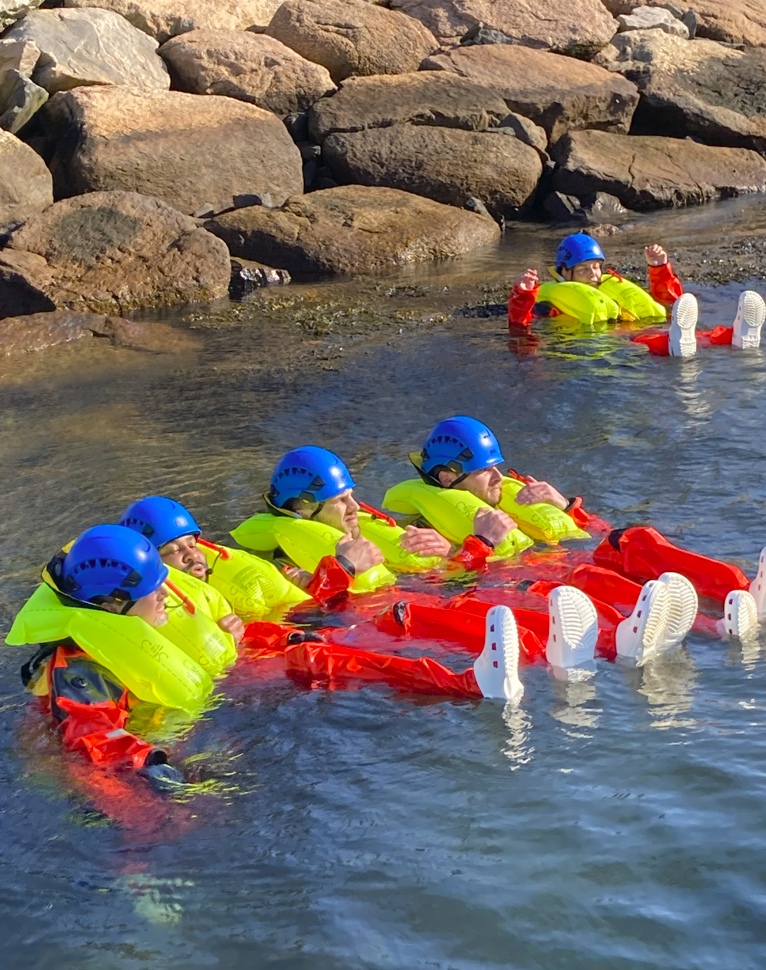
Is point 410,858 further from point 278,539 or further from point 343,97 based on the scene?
point 343,97

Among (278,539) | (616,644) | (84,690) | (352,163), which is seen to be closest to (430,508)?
(278,539)

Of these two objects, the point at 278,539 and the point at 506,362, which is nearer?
the point at 278,539

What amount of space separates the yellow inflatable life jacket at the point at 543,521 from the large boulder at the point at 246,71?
1602 cm

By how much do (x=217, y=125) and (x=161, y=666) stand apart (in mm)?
16210

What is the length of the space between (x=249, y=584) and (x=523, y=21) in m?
21.4

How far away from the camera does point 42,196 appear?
63.3ft

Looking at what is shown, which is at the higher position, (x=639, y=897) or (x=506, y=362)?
(x=639, y=897)

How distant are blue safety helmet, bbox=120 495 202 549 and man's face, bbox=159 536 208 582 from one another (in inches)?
2.8

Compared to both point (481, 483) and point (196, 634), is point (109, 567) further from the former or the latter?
point (481, 483)

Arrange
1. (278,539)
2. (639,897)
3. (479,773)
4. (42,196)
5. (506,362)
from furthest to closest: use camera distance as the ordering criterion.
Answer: (42,196) → (506,362) → (278,539) → (479,773) → (639,897)

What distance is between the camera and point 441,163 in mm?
21797

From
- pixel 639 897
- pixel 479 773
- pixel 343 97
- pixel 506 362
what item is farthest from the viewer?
pixel 343 97

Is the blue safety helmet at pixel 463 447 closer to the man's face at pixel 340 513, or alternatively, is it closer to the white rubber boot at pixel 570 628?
the man's face at pixel 340 513

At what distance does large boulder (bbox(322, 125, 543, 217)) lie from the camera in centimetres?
2167
